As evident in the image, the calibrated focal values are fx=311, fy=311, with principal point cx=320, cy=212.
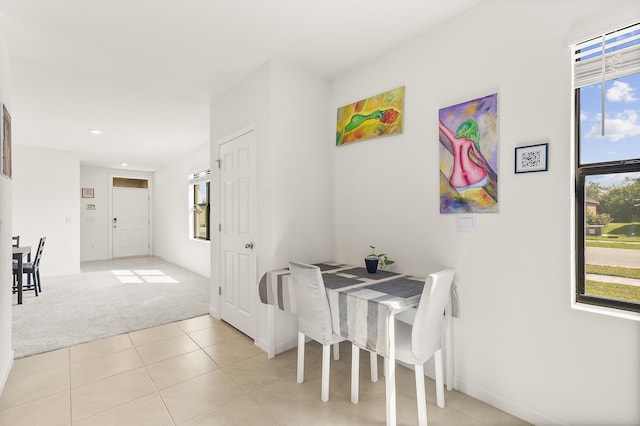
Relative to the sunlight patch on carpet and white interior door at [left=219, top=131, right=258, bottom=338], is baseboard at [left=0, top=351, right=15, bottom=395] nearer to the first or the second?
white interior door at [left=219, top=131, right=258, bottom=338]

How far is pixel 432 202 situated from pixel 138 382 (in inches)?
102

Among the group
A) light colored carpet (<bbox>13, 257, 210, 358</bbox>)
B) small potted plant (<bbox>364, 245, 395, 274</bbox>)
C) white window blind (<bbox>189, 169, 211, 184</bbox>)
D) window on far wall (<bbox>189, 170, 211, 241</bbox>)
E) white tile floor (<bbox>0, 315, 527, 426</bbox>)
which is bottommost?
white tile floor (<bbox>0, 315, 527, 426</bbox>)

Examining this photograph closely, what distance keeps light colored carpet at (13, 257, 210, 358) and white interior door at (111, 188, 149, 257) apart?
7.02ft

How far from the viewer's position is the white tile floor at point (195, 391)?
193 cm

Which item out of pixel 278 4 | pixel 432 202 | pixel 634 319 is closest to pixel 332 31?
pixel 278 4

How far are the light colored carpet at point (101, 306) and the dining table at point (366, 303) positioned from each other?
5.98ft

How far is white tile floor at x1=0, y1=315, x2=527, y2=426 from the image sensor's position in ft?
6.32

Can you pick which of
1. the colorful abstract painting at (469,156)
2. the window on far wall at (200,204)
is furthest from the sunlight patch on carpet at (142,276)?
the colorful abstract painting at (469,156)

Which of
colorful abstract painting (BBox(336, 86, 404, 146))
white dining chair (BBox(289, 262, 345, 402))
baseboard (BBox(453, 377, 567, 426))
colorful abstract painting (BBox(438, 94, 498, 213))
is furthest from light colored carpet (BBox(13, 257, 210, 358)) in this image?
colorful abstract painting (BBox(438, 94, 498, 213))

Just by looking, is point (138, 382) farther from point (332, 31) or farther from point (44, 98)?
point (44, 98)

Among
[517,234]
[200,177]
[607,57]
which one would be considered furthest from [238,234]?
[200,177]

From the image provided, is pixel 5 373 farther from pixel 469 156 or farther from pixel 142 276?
pixel 142 276

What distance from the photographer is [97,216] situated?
8.12 meters

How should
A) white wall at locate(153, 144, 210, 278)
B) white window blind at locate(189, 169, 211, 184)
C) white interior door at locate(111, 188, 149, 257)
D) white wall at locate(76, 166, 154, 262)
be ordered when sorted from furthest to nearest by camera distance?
white interior door at locate(111, 188, 149, 257), white wall at locate(76, 166, 154, 262), white wall at locate(153, 144, 210, 278), white window blind at locate(189, 169, 211, 184)
